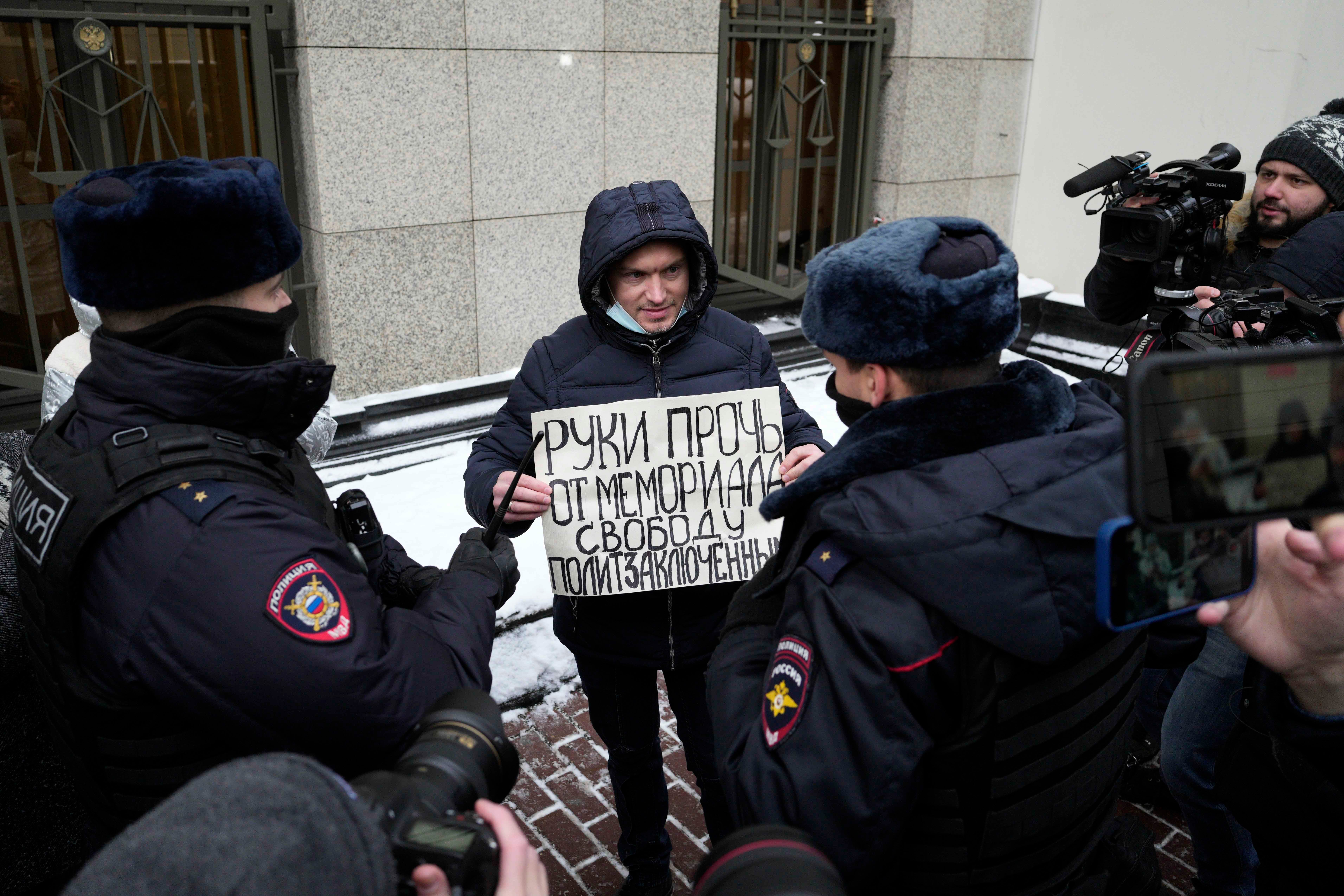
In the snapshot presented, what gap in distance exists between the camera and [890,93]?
7324mm

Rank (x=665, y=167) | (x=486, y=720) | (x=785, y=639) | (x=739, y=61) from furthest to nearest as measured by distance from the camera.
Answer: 1. (x=739, y=61)
2. (x=665, y=167)
3. (x=785, y=639)
4. (x=486, y=720)

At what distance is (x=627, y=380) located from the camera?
2.98 m

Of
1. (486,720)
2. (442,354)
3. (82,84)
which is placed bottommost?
(442,354)

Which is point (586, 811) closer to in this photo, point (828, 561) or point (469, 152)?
point (828, 561)

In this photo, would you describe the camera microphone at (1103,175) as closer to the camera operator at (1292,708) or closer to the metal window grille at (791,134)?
the camera operator at (1292,708)

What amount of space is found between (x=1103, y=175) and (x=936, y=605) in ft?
9.95

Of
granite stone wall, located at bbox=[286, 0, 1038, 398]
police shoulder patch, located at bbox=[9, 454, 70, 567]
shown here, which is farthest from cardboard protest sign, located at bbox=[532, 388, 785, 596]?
granite stone wall, located at bbox=[286, 0, 1038, 398]

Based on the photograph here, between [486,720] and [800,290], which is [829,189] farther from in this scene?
[486,720]

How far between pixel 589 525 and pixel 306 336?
327 cm

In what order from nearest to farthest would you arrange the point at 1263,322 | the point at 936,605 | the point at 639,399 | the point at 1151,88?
the point at 936,605, the point at 639,399, the point at 1263,322, the point at 1151,88

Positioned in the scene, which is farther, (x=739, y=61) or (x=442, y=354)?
(x=739, y=61)

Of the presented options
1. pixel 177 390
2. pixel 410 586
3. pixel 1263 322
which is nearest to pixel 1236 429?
pixel 177 390

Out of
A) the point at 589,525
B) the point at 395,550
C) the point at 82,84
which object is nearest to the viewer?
the point at 395,550

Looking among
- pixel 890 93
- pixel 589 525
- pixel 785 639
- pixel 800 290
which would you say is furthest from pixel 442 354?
pixel 785 639
